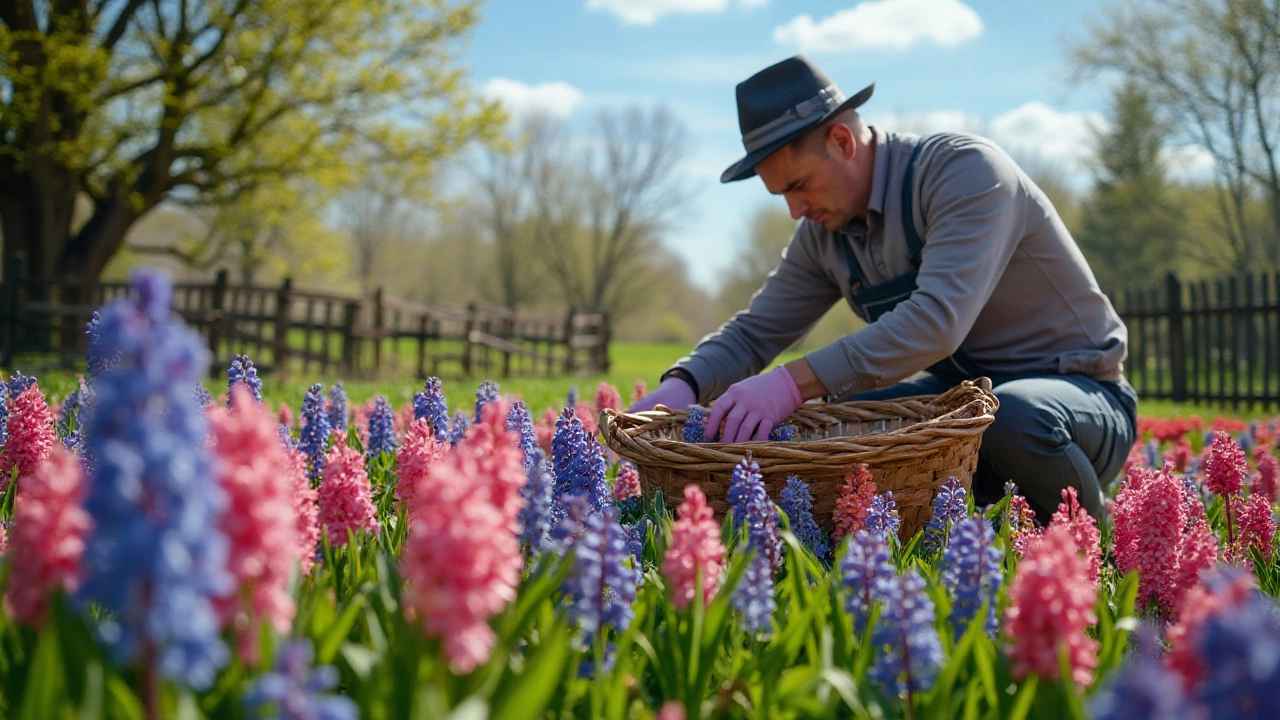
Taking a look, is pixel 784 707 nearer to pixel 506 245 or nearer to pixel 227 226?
pixel 227 226

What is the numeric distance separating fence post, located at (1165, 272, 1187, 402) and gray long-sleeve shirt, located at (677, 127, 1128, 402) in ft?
39.8

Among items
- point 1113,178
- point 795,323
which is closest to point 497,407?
point 795,323

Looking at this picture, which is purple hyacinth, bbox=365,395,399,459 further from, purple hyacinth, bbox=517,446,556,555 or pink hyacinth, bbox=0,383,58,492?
purple hyacinth, bbox=517,446,556,555

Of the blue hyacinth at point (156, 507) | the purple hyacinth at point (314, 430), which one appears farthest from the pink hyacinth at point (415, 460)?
the blue hyacinth at point (156, 507)

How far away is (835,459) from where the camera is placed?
2670mm

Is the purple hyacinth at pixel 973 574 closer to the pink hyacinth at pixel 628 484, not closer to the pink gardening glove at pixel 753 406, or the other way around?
the pink gardening glove at pixel 753 406

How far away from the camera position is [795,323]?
15.6 feet

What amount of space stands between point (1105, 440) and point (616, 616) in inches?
116

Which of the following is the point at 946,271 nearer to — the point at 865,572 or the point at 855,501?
the point at 855,501

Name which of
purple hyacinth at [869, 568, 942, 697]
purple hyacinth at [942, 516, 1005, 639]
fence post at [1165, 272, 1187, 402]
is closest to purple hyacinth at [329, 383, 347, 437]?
purple hyacinth at [942, 516, 1005, 639]

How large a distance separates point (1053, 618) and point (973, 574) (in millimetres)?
386

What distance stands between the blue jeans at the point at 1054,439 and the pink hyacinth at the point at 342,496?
2.49 meters

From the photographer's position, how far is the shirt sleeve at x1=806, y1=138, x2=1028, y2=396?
133 inches

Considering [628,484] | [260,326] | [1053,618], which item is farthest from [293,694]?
[260,326]
